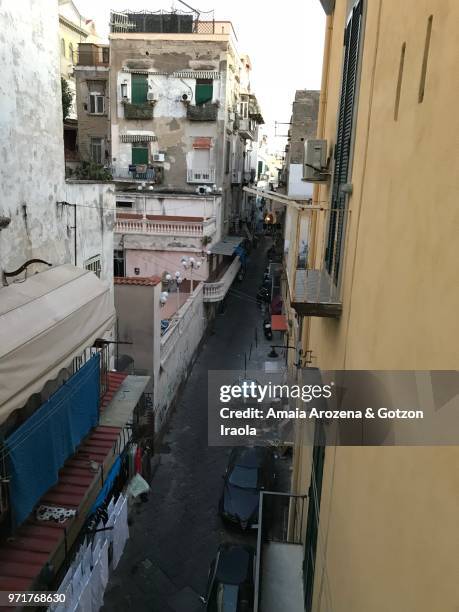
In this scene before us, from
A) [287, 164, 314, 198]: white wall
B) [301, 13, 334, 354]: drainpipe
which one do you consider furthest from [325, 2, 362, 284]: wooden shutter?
[287, 164, 314, 198]: white wall

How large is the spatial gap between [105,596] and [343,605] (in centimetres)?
797

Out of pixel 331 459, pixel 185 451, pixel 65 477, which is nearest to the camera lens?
pixel 331 459

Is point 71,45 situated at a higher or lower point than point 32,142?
higher

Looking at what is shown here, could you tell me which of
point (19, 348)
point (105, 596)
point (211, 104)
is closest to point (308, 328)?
point (19, 348)

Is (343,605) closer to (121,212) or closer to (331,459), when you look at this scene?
(331,459)

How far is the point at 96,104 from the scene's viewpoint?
30.5 m

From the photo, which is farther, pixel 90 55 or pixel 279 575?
pixel 90 55

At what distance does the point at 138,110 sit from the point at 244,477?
23.0 m

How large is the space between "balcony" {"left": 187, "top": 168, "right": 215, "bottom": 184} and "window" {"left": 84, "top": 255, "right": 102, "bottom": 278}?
59.4ft

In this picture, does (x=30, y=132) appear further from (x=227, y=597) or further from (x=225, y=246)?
(x=225, y=246)

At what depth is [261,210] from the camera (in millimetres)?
62938

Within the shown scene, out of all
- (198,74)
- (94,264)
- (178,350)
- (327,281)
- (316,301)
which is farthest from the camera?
(198,74)

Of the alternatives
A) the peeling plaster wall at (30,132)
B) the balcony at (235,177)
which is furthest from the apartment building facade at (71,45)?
the peeling plaster wall at (30,132)

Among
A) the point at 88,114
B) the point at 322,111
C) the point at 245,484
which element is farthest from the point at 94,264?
the point at 88,114
